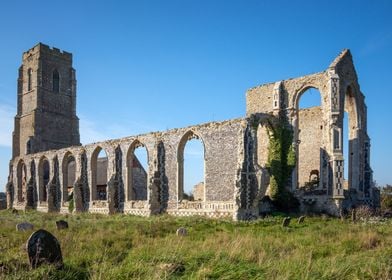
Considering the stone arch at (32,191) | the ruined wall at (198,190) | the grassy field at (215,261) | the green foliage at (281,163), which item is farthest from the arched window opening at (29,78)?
the grassy field at (215,261)

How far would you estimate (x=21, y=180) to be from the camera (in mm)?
36062

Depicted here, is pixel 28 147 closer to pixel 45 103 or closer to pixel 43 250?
pixel 45 103

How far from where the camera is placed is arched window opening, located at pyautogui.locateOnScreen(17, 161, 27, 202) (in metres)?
35.3

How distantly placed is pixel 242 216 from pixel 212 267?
11.6m

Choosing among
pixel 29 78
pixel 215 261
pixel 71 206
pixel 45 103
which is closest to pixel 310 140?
pixel 71 206

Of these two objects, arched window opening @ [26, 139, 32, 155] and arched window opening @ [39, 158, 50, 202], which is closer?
arched window opening @ [39, 158, 50, 202]

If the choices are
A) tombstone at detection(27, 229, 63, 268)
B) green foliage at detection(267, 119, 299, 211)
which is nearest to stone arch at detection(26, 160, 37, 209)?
green foliage at detection(267, 119, 299, 211)

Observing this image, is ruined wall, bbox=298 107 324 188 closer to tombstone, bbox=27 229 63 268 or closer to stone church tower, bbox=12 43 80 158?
tombstone, bbox=27 229 63 268

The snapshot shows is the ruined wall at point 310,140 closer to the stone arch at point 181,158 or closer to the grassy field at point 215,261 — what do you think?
the stone arch at point 181,158

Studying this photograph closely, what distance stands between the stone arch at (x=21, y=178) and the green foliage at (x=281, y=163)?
25008mm

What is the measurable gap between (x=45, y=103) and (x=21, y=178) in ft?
25.6

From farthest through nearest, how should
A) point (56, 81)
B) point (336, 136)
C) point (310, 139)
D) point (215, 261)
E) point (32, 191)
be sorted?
point (56, 81) → point (32, 191) → point (310, 139) → point (336, 136) → point (215, 261)

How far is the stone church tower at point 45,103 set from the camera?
36719mm

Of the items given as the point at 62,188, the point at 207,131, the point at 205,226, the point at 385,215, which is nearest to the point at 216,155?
the point at 207,131
